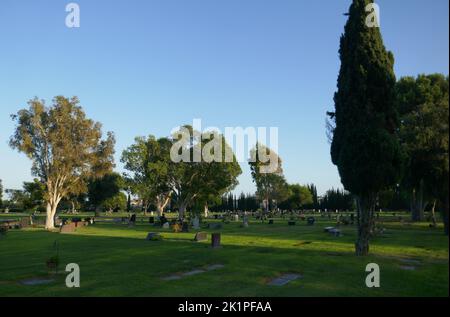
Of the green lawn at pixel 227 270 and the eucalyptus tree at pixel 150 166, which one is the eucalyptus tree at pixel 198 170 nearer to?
the eucalyptus tree at pixel 150 166

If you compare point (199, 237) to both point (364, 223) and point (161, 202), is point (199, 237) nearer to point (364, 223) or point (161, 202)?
point (364, 223)

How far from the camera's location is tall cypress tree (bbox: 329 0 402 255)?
18.7 meters

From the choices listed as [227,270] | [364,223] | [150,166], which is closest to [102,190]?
[150,166]

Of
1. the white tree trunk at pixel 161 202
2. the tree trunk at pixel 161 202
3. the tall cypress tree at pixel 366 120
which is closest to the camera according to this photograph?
the tall cypress tree at pixel 366 120

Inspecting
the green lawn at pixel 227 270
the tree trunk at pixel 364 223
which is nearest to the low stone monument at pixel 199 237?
the green lawn at pixel 227 270

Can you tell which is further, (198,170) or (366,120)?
(198,170)

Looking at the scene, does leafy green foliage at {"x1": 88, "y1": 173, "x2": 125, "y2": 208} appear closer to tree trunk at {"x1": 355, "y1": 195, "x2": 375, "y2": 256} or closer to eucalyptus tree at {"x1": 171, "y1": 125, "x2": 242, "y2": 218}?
eucalyptus tree at {"x1": 171, "y1": 125, "x2": 242, "y2": 218}

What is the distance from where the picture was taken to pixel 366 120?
19.2 meters

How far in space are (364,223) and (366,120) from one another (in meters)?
5.09

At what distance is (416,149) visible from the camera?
27.0 m

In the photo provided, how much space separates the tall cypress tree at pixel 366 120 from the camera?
18.7 metres

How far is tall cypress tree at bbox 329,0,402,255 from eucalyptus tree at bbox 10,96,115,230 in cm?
3689
